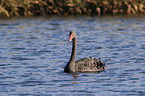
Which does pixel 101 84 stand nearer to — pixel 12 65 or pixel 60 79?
pixel 60 79

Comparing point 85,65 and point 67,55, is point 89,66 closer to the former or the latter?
point 85,65

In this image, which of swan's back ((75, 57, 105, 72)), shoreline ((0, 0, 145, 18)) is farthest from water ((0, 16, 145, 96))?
shoreline ((0, 0, 145, 18))

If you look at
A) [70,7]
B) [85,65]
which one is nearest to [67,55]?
[85,65]

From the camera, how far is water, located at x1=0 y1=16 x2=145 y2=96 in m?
12.5

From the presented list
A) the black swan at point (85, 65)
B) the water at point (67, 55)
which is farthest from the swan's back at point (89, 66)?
the water at point (67, 55)

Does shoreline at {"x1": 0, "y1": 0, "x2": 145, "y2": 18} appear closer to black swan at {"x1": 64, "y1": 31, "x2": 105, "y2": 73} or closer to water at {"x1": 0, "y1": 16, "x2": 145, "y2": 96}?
water at {"x1": 0, "y1": 16, "x2": 145, "y2": 96}

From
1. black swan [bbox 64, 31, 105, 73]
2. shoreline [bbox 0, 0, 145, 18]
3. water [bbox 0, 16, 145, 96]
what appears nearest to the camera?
water [bbox 0, 16, 145, 96]

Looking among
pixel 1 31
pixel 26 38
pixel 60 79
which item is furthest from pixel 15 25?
pixel 60 79

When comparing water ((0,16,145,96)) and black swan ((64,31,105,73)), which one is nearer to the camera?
water ((0,16,145,96))

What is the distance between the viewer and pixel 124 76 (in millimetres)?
14117

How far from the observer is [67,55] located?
18906 mm

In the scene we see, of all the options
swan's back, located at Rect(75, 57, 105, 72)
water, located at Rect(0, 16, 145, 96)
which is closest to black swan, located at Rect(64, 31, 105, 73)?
swan's back, located at Rect(75, 57, 105, 72)

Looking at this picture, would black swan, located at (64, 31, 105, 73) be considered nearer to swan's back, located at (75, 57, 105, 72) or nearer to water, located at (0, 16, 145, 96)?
swan's back, located at (75, 57, 105, 72)

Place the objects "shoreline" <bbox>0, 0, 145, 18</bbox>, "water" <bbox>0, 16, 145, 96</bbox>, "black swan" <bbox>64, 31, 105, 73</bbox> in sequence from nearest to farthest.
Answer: "water" <bbox>0, 16, 145, 96</bbox> → "black swan" <bbox>64, 31, 105, 73</bbox> → "shoreline" <bbox>0, 0, 145, 18</bbox>
